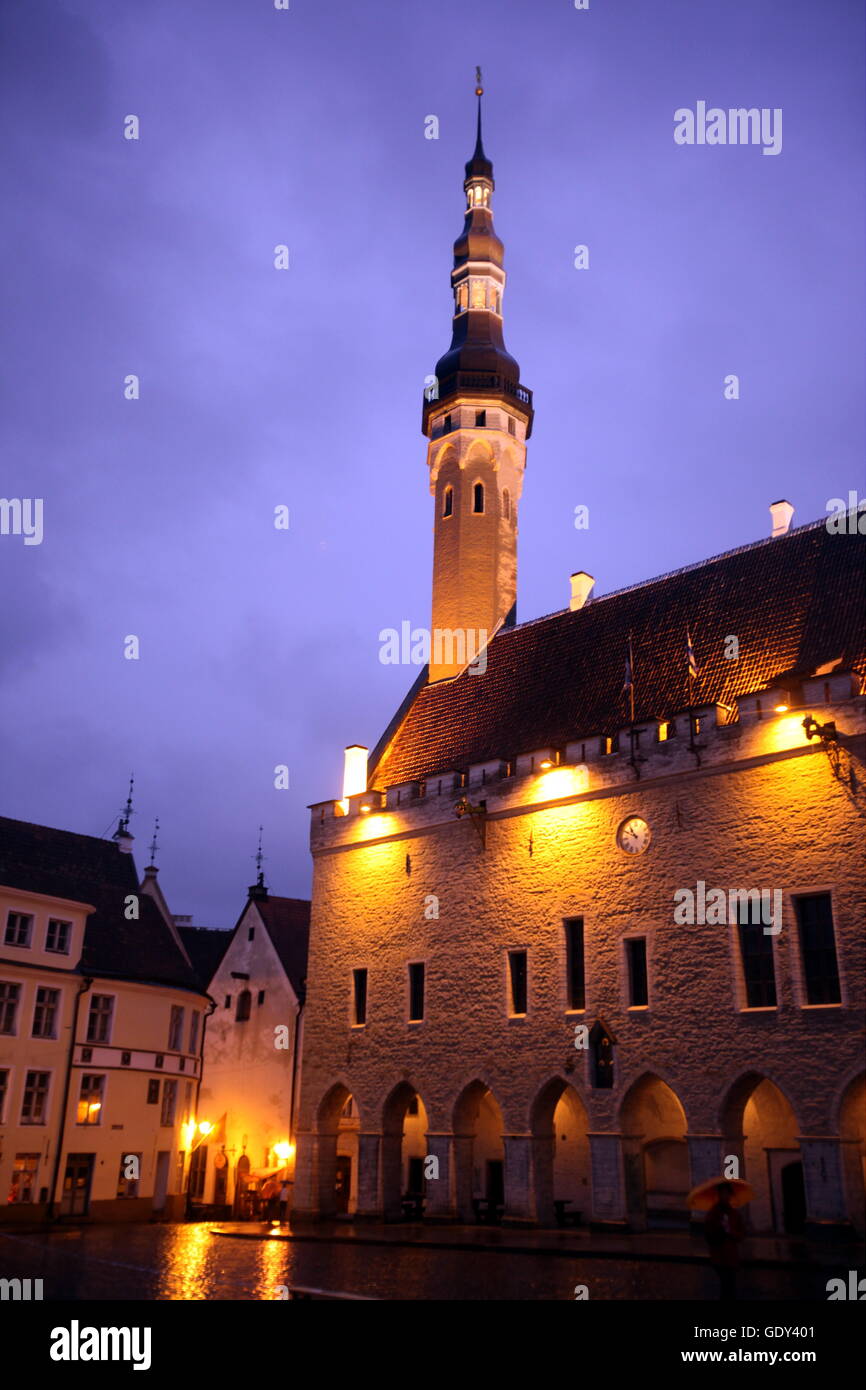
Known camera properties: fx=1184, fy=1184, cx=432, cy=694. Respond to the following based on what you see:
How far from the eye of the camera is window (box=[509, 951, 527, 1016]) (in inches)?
1104

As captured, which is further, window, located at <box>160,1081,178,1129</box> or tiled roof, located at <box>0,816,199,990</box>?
window, located at <box>160,1081,178,1129</box>

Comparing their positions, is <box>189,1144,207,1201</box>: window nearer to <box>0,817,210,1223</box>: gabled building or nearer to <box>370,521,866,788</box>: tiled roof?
<box>0,817,210,1223</box>: gabled building

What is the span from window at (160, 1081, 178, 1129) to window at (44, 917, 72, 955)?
18.8 ft

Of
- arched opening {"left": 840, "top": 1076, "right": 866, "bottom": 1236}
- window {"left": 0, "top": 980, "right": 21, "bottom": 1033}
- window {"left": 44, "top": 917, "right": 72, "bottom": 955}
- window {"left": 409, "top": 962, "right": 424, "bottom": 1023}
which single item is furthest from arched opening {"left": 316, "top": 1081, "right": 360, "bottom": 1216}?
arched opening {"left": 840, "top": 1076, "right": 866, "bottom": 1236}

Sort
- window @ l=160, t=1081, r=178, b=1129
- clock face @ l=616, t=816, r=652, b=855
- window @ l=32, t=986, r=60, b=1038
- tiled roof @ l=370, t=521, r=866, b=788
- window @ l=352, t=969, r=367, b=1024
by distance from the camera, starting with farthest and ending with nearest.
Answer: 1. window @ l=160, t=1081, r=178, b=1129
2. window @ l=352, t=969, r=367, b=1024
3. window @ l=32, t=986, r=60, b=1038
4. tiled roof @ l=370, t=521, r=866, b=788
5. clock face @ l=616, t=816, r=652, b=855

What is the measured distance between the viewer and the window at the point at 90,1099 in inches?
1262

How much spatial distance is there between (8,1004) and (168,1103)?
22.9 ft

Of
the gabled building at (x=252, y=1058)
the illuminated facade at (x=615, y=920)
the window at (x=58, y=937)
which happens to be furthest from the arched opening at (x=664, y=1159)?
the window at (x=58, y=937)

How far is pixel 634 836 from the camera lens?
26719mm

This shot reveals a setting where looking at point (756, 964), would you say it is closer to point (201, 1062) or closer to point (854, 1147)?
point (854, 1147)

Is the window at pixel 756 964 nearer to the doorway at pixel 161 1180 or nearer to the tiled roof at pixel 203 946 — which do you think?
the doorway at pixel 161 1180

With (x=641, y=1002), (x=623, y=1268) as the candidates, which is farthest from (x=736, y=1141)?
(x=623, y=1268)

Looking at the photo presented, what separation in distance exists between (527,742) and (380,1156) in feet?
36.4
